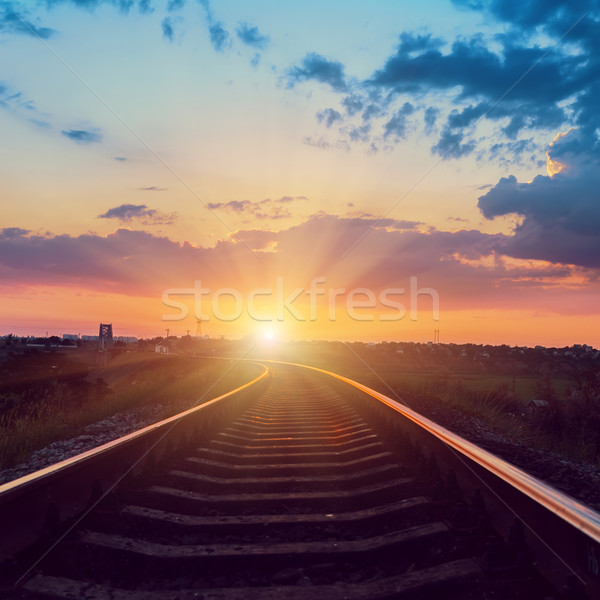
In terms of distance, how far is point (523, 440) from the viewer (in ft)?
29.2

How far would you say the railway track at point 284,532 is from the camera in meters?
2.66

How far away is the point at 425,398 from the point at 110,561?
12056 millimetres

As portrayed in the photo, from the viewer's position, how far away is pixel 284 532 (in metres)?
3.50

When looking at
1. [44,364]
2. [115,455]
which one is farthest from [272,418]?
[44,364]

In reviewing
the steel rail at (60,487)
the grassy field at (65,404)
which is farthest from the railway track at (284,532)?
the grassy field at (65,404)

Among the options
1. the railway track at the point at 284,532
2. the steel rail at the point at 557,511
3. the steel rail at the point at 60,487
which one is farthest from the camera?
the steel rail at the point at 60,487

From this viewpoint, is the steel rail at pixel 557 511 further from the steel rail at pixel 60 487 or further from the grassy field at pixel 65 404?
the grassy field at pixel 65 404

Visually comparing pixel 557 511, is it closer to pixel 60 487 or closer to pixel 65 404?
pixel 60 487

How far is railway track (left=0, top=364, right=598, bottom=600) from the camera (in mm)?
2664

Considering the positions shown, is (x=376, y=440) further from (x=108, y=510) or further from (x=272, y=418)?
(x=108, y=510)

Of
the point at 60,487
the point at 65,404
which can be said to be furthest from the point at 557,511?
the point at 65,404

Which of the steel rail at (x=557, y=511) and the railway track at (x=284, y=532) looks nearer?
the steel rail at (x=557, y=511)

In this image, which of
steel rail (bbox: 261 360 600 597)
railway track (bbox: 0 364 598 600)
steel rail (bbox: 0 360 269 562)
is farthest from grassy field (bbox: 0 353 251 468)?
steel rail (bbox: 261 360 600 597)

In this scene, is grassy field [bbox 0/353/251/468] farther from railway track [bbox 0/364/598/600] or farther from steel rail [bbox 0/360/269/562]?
railway track [bbox 0/364/598/600]
